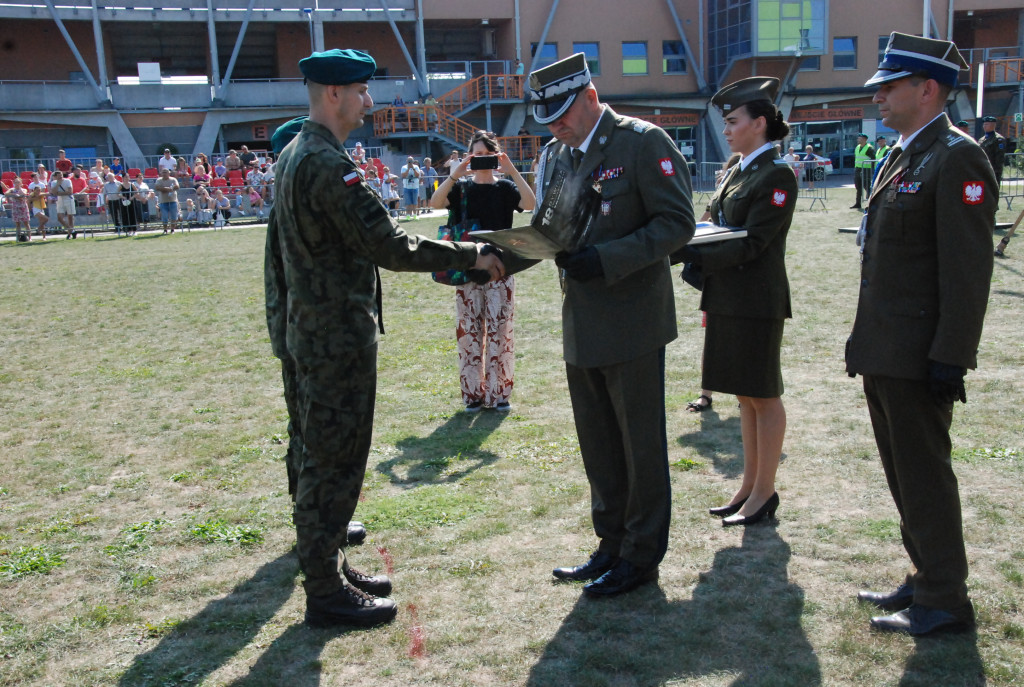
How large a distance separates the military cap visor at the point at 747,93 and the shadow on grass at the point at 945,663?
8.81 feet

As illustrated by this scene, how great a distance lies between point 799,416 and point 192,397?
5.11 meters

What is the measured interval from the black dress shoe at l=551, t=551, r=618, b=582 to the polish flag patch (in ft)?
7.00

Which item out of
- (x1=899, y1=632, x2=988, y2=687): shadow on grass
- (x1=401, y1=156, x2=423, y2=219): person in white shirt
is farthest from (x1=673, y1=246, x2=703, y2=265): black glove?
(x1=401, y1=156, x2=423, y2=219): person in white shirt

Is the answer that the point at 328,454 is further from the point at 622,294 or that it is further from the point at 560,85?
the point at 560,85

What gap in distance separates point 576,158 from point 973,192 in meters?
1.63

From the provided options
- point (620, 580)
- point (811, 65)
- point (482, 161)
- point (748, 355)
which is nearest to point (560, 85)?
point (748, 355)

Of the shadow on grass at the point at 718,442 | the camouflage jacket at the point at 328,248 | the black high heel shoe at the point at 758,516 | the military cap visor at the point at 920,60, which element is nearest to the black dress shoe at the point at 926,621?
the black high heel shoe at the point at 758,516

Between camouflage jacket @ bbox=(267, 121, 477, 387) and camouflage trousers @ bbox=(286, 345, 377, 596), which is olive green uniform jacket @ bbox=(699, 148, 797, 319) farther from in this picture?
camouflage trousers @ bbox=(286, 345, 377, 596)

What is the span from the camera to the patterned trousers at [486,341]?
7133mm

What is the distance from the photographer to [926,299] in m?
3.41

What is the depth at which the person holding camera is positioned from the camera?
22.7ft

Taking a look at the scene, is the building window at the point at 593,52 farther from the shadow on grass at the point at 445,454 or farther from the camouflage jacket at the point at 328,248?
the camouflage jacket at the point at 328,248

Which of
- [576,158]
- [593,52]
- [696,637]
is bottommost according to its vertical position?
[696,637]

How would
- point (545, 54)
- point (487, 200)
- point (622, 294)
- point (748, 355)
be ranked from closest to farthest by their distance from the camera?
point (622, 294) < point (748, 355) < point (487, 200) < point (545, 54)
